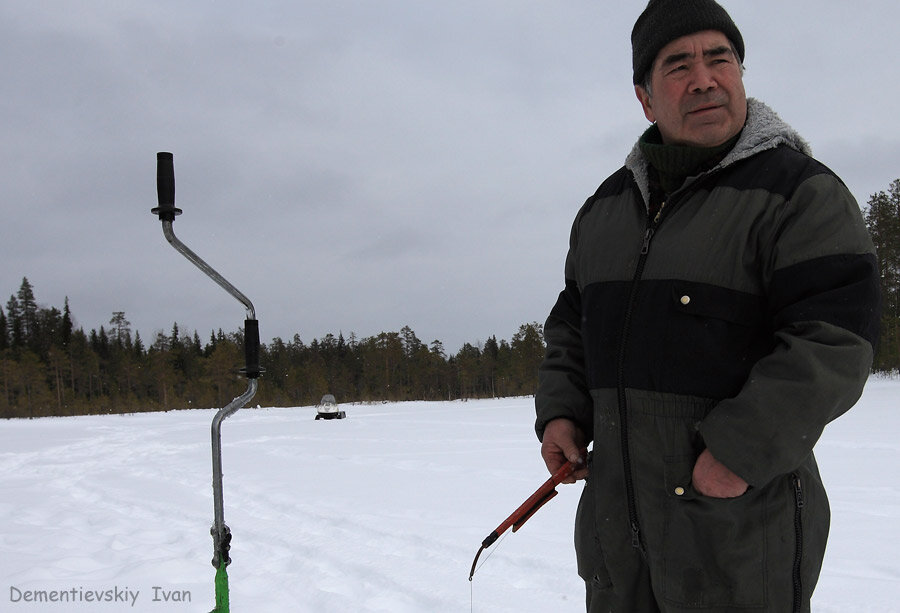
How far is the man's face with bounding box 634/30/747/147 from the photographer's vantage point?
1.60 meters

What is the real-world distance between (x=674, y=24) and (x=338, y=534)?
4.47 metres

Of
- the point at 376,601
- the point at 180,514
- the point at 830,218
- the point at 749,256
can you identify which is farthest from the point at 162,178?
the point at 180,514

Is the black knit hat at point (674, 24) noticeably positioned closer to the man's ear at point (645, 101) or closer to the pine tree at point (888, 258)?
the man's ear at point (645, 101)

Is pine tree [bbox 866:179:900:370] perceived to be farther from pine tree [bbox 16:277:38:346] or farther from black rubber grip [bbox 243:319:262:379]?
A: pine tree [bbox 16:277:38:346]

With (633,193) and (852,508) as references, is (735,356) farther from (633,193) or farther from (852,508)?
(852,508)

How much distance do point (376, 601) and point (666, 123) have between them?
3048mm

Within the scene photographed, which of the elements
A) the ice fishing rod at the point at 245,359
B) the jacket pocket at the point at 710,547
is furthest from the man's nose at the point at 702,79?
the ice fishing rod at the point at 245,359

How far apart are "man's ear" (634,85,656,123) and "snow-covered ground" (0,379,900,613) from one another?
2.72m

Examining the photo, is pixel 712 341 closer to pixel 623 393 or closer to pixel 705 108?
pixel 623 393

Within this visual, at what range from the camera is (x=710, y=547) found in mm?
1403

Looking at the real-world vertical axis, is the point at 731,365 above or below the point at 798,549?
above

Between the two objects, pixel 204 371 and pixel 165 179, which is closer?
pixel 165 179

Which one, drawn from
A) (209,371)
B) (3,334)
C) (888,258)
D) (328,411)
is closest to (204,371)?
(209,371)

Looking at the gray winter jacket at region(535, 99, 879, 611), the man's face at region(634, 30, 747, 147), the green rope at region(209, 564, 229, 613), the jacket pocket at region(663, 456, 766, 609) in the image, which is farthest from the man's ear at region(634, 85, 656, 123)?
the green rope at region(209, 564, 229, 613)
